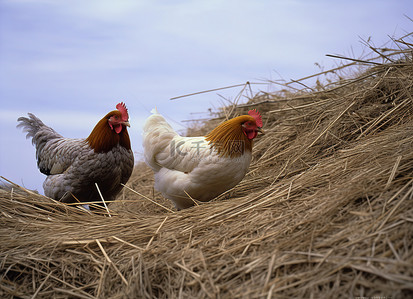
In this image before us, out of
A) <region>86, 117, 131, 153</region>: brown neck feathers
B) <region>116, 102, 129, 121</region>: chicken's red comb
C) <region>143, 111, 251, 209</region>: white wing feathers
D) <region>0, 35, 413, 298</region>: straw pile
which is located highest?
<region>116, 102, 129, 121</region>: chicken's red comb

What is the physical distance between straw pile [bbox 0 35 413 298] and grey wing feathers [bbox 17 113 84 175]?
54 centimetres

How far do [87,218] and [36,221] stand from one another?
0.45 meters

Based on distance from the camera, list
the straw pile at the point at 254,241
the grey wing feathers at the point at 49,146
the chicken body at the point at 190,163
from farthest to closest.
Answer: the grey wing feathers at the point at 49,146
the chicken body at the point at 190,163
the straw pile at the point at 254,241

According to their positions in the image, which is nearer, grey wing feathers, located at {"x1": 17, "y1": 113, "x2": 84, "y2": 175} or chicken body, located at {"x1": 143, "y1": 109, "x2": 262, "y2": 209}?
chicken body, located at {"x1": 143, "y1": 109, "x2": 262, "y2": 209}

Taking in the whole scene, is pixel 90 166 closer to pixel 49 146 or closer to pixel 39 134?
pixel 49 146

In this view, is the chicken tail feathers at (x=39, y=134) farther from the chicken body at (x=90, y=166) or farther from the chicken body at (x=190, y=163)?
the chicken body at (x=190, y=163)

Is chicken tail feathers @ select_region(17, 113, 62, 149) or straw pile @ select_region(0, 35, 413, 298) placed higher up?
chicken tail feathers @ select_region(17, 113, 62, 149)

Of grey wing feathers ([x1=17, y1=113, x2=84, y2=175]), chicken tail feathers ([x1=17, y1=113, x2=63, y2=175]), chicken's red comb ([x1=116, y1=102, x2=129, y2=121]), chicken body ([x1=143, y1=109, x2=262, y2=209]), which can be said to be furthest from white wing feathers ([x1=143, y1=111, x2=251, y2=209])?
chicken tail feathers ([x1=17, y1=113, x2=63, y2=175])

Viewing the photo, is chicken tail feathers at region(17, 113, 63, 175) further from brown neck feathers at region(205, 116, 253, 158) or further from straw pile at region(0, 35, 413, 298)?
brown neck feathers at region(205, 116, 253, 158)

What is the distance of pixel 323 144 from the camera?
403cm

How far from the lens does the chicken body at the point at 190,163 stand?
11.2 feet

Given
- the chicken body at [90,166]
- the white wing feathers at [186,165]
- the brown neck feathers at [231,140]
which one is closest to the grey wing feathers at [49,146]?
the chicken body at [90,166]

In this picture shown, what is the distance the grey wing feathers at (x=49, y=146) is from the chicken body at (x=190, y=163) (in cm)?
97

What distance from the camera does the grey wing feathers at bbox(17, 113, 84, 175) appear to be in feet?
13.3
